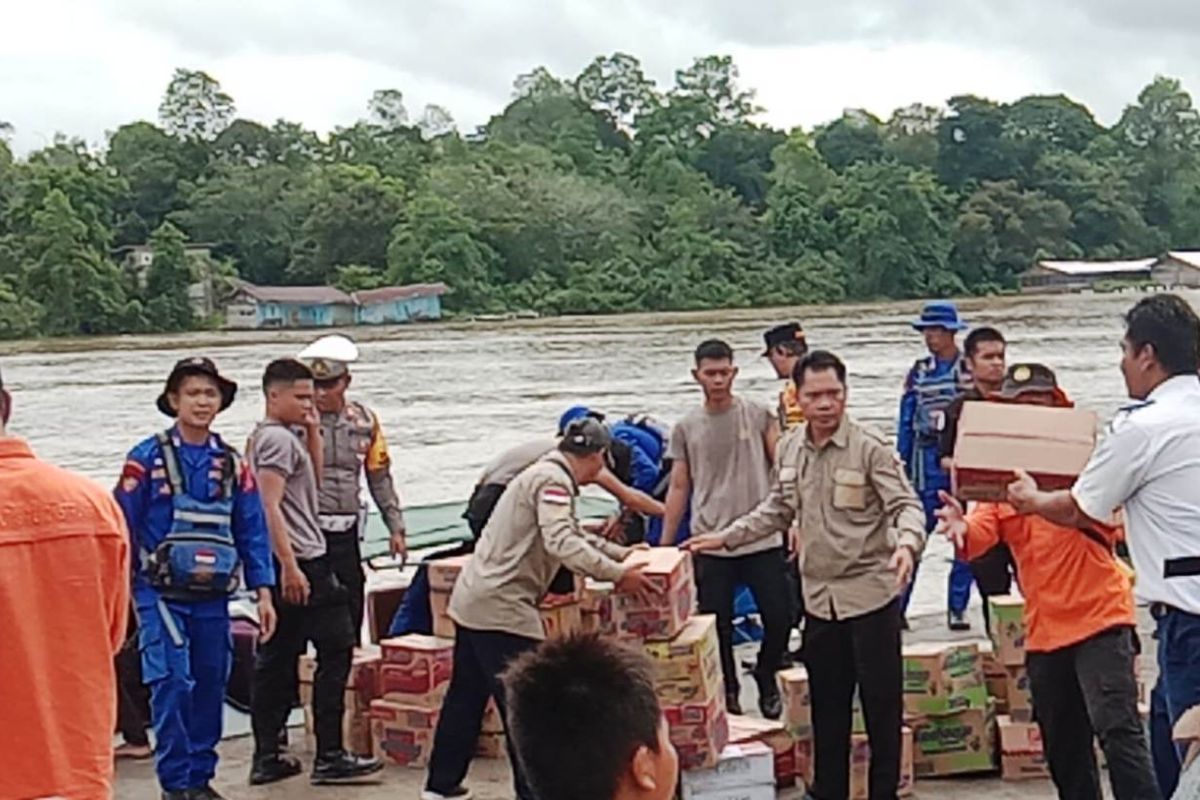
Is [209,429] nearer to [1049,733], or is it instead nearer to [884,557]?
[884,557]

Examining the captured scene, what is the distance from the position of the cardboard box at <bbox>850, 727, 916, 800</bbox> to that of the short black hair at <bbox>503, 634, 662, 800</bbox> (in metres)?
3.61

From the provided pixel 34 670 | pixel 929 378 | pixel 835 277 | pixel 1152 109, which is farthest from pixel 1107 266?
pixel 34 670

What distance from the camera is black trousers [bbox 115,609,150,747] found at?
6.95 metres

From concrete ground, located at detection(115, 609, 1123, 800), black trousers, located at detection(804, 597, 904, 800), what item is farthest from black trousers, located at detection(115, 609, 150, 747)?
black trousers, located at detection(804, 597, 904, 800)

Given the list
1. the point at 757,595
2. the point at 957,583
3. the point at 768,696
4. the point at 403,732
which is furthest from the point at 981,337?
the point at 403,732

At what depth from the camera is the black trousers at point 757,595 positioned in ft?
23.5

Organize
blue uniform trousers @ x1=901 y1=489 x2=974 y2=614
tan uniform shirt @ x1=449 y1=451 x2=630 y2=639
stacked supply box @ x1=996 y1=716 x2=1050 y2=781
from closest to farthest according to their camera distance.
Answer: tan uniform shirt @ x1=449 y1=451 x2=630 y2=639 < stacked supply box @ x1=996 y1=716 x2=1050 y2=781 < blue uniform trousers @ x1=901 y1=489 x2=974 y2=614

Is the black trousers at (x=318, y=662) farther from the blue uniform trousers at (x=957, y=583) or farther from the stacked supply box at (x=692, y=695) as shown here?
the blue uniform trousers at (x=957, y=583)

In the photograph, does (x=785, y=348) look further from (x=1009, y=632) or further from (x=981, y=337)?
(x=1009, y=632)

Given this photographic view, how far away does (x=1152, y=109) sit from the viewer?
10888 cm

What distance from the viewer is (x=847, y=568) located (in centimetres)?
559

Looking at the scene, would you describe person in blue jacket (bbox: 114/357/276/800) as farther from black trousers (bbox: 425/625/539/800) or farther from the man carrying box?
the man carrying box

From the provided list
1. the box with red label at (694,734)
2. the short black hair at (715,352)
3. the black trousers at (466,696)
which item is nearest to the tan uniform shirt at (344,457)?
the black trousers at (466,696)

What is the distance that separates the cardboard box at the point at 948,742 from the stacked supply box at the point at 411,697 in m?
1.77
